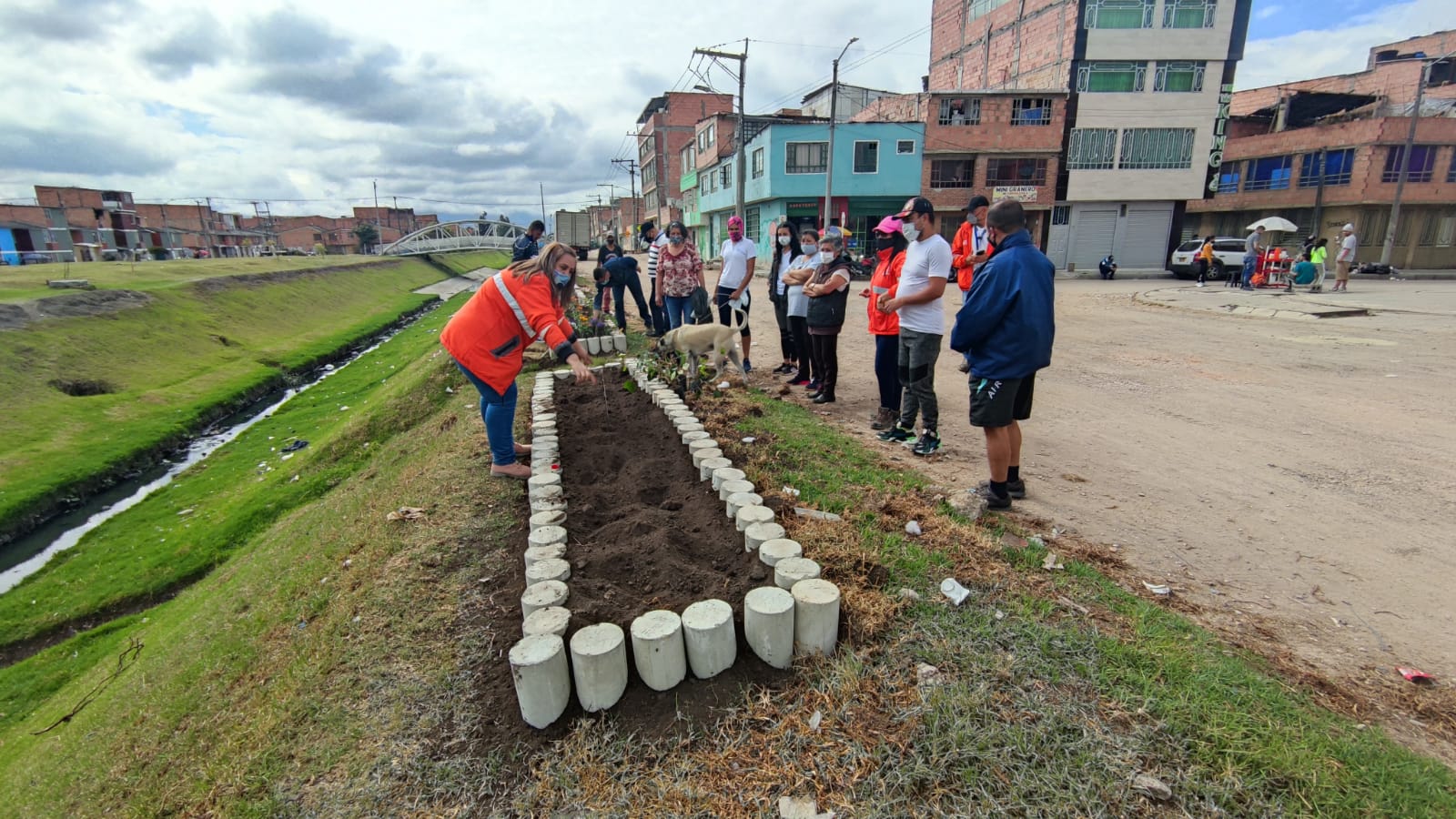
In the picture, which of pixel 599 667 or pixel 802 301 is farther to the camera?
pixel 802 301

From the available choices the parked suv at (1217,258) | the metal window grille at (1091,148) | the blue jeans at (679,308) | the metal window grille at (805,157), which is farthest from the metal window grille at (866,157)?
the blue jeans at (679,308)

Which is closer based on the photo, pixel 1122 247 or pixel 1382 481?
pixel 1382 481

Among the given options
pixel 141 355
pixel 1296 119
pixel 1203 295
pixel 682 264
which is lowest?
pixel 141 355

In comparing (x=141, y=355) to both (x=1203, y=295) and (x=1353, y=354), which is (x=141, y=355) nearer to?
(x=1353, y=354)

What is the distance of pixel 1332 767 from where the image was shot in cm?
191

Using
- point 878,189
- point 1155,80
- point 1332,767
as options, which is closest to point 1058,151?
point 1155,80

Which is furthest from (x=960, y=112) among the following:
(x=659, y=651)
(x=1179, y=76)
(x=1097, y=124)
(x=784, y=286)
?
(x=659, y=651)

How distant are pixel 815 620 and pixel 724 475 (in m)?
1.51

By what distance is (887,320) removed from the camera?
5352mm

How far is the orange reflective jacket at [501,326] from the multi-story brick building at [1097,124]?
28109 mm

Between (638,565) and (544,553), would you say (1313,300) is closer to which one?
(638,565)

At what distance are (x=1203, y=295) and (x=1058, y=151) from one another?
14879mm

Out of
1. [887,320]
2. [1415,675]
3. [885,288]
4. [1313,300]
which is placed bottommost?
[1415,675]

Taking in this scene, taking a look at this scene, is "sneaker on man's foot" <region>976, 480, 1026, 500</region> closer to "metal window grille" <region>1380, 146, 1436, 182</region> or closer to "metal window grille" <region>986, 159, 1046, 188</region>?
"metal window grille" <region>986, 159, 1046, 188</region>
